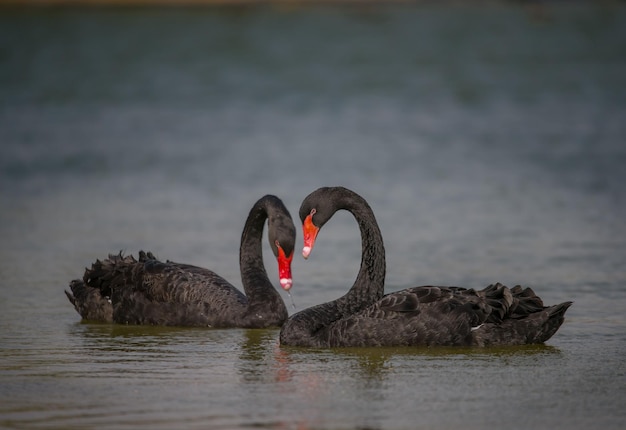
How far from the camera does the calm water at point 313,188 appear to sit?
20.6 ft

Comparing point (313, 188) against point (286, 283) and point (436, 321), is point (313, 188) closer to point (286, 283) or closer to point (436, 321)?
point (286, 283)

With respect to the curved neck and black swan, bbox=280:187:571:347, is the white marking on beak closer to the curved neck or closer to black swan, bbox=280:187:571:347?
black swan, bbox=280:187:571:347

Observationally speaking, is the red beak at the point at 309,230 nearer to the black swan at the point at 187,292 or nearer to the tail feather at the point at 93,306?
the black swan at the point at 187,292

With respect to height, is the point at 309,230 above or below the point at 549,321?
above

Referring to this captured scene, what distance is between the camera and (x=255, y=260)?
28.3 ft

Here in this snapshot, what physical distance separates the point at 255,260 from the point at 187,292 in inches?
21.8

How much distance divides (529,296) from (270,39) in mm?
25532

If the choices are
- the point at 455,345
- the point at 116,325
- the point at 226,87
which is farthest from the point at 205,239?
the point at 226,87

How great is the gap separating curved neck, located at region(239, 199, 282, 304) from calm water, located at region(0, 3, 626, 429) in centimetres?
33

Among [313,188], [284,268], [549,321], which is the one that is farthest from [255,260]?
[313,188]

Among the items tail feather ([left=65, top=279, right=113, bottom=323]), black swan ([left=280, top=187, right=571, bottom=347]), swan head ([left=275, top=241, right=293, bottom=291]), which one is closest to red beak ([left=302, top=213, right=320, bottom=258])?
black swan ([left=280, top=187, right=571, bottom=347])

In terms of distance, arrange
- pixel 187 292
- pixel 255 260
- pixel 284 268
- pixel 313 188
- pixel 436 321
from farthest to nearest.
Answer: pixel 313 188, pixel 255 260, pixel 187 292, pixel 284 268, pixel 436 321

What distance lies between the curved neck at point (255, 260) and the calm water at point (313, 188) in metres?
0.33

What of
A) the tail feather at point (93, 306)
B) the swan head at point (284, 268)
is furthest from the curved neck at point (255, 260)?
the tail feather at point (93, 306)
